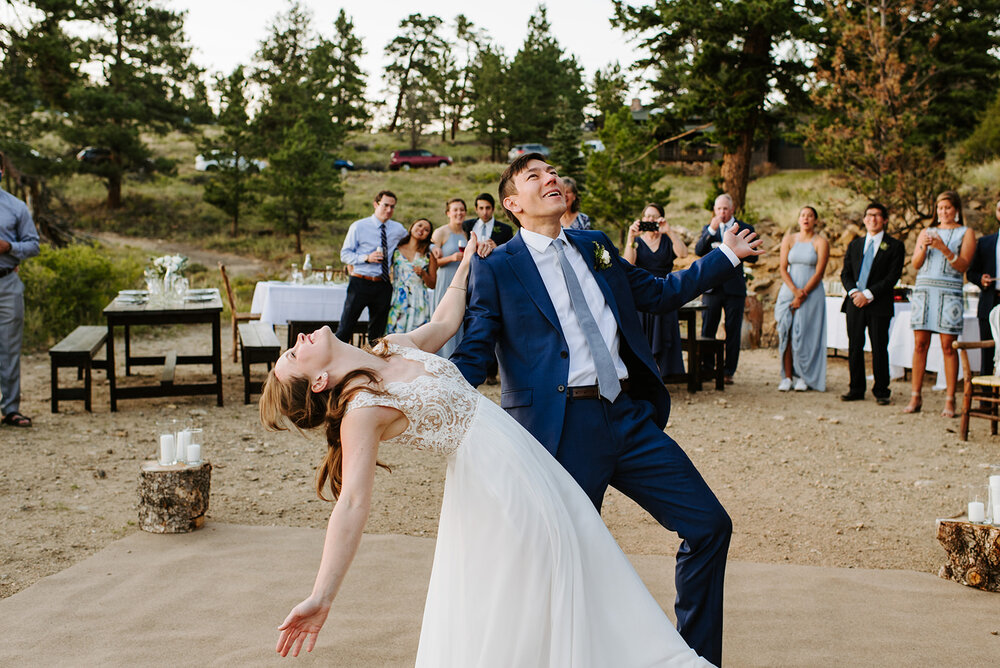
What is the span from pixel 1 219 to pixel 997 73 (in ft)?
88.7

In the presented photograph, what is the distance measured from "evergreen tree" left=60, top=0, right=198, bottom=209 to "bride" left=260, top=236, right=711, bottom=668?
31.5 metres

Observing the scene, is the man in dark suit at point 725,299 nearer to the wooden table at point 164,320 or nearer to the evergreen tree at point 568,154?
the wooden table at point 164,320

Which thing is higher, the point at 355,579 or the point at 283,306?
the point at 283,306

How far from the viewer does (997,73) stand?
83.0ft

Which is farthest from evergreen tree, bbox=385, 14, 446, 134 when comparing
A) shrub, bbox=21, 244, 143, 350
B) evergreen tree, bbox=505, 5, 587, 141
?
shrub, bbox=21, 244, 143, 350

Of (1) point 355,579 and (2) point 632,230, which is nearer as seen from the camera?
(1) point 355,579

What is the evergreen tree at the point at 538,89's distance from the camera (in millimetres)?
48969

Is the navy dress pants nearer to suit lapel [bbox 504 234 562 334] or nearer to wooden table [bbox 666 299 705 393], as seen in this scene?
suit lapel [bbox 504 234 562 334]

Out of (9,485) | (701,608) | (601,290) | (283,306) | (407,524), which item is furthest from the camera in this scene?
(283,306)

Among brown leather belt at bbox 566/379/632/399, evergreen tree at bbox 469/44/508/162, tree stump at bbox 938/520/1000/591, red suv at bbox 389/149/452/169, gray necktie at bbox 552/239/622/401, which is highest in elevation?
evergreen tree at bbox 469/44/508/162

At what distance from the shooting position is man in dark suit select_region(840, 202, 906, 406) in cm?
870

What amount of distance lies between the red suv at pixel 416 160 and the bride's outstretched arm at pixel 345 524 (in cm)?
4699

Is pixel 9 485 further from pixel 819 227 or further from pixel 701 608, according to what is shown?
pixel 819 227

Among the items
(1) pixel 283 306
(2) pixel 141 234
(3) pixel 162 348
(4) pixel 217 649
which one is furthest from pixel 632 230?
(2) pixel 141 234
